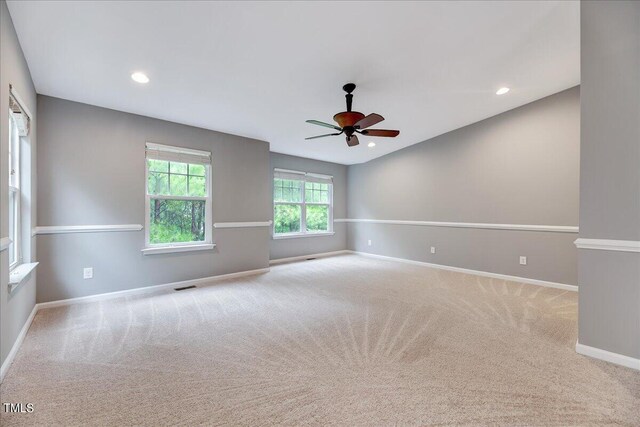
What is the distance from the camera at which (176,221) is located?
4.24 metres

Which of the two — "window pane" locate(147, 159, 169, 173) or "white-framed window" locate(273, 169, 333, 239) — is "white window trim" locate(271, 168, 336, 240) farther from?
"window pane" locate(147, 159, 169, 173)

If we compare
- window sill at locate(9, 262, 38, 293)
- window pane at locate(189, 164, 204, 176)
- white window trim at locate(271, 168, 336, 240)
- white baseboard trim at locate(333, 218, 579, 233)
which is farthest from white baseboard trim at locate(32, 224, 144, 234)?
white baseboard trim at locate(333, 218, 579, 233)

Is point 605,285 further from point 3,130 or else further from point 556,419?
point 3,130

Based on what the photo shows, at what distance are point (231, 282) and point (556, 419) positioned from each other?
3940 mm

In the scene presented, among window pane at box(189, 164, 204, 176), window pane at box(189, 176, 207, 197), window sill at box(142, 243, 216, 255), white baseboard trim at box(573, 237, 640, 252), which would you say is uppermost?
window pane at box(189, 164, 204, 176)

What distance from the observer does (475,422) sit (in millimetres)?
1497

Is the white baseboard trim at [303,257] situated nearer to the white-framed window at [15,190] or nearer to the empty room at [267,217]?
the empty room at [267,217]

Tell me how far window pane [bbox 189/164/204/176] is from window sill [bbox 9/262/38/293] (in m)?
2.11

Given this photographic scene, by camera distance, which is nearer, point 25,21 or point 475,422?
point 475,422

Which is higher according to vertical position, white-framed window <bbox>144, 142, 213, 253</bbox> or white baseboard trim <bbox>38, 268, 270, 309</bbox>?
white-framed window <bbox>144, 142, 213, 253</bbox>

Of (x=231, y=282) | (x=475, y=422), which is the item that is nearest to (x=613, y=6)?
(x=475, y=422)

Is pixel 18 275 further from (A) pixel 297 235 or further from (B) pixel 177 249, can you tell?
(A) pixel 297 235

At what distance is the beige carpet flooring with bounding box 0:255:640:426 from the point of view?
1.57 metres

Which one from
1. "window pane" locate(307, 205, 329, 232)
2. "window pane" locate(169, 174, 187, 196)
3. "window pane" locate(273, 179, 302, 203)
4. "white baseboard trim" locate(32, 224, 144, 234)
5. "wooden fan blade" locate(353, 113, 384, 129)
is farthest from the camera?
"window pane" locate(307, 205, 329, 232)
